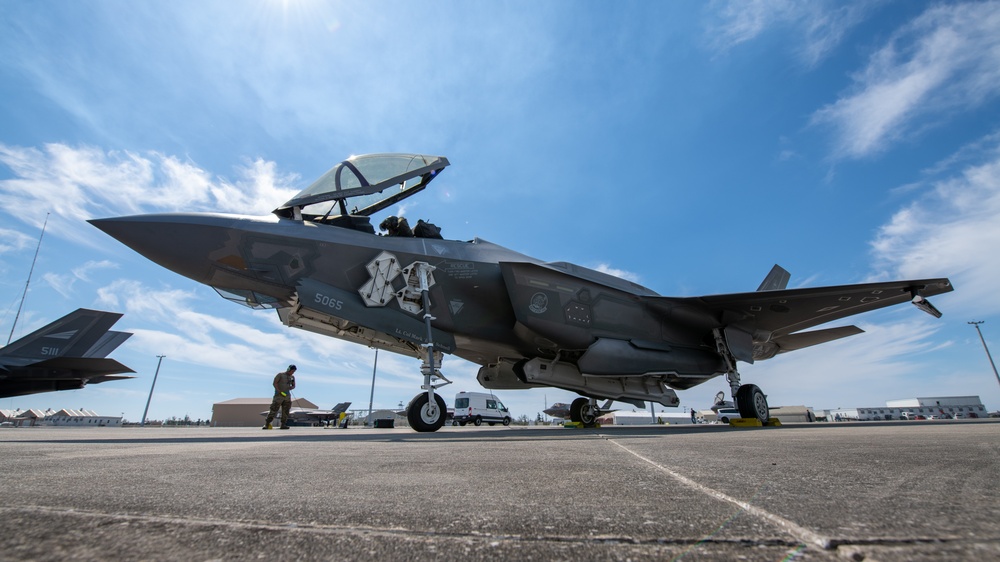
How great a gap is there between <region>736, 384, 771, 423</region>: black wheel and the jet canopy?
8391 mm

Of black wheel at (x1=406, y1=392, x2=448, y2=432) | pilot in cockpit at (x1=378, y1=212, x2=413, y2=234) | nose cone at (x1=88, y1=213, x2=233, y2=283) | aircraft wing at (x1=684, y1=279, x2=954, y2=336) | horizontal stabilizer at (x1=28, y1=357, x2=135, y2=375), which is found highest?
pilot in cockpit at (x1=378, y1=212, x2=413, y2=234)

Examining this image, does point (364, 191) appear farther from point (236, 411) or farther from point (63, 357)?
point (236, 411)

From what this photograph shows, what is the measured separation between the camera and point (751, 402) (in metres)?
9.23

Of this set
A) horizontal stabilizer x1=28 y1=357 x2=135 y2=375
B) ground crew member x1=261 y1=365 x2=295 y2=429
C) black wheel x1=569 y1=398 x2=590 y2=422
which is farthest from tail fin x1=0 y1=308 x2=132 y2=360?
black wheel x1=569 y1=398 x2=590 y2=422

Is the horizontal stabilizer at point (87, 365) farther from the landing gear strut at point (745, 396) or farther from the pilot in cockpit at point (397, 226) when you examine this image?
the landing gear strut at point (745, 396)

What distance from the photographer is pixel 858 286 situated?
26.6 ft

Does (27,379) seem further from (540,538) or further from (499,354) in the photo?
(540,538)

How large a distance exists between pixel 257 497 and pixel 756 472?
1.94 meters

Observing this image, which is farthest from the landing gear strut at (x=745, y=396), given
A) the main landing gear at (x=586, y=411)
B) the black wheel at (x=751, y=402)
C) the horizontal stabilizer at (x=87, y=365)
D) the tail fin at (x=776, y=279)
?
the horizontal stabilizer at (x=87, y=365)

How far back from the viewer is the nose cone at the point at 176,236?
6.10 meters

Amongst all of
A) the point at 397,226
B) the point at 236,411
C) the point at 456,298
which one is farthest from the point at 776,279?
the point at 236,411

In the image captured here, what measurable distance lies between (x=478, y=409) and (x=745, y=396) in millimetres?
18172

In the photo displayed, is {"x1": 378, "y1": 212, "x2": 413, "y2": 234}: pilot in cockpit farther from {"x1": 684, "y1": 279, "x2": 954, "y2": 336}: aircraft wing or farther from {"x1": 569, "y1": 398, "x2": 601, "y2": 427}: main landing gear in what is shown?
{"x1": 569, "y1": 398, "x2": 601, "y2": 427}: main landing gear

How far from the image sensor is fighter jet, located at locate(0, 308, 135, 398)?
1438 centimetres
